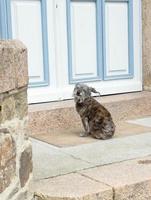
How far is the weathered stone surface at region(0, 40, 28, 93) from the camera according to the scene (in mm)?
2725

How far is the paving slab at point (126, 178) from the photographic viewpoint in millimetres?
3416

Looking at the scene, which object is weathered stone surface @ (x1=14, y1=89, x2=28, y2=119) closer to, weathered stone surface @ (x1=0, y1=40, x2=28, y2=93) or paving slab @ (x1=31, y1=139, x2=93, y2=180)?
weathered stone surface @ (x1=0, y1=40, x2=28, y2=93)

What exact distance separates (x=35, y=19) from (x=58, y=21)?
292 millimetres

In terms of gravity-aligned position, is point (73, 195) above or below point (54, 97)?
below

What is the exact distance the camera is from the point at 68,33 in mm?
5531

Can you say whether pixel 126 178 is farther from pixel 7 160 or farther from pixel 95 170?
pixel 7 160

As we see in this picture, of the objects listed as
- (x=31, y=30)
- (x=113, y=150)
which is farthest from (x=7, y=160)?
(x=31, y=30)

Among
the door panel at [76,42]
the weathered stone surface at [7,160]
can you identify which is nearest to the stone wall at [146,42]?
the door panel at [76,42]

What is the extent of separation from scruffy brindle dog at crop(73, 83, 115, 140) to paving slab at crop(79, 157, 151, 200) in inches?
34.8

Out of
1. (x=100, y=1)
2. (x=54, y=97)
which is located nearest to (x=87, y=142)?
(x=54, y=97)

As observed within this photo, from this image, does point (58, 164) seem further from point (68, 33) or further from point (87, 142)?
point (68, 33)

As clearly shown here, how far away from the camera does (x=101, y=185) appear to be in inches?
133

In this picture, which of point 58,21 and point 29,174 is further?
point 58,21

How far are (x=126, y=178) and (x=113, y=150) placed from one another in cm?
86
